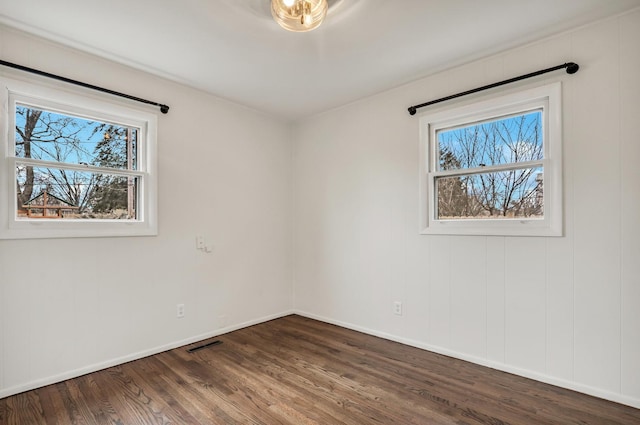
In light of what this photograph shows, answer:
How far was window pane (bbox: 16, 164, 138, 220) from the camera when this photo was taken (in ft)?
8.04

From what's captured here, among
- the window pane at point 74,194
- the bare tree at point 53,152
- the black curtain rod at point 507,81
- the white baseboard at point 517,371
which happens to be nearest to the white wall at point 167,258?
the window pane at point 74,194

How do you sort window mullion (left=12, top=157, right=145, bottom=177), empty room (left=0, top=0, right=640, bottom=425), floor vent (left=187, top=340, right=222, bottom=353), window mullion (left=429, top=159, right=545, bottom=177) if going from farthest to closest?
floor vent (left=187, top=340, right=222, bottom=353) → window mullion (left=429, top=159, right=545, bottom=177) → window mullion (left=12, top=157, right=145, bottom=177) → empty room (left=0, top=0, right=640, bottom=425)

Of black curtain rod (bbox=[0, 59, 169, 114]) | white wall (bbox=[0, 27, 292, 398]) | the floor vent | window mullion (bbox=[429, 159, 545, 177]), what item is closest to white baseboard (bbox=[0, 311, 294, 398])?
white wall (bbox=[0, 27, 292, 398])

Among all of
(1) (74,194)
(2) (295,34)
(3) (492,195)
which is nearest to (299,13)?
(2) (295,34)

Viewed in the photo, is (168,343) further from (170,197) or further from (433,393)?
(433,393)

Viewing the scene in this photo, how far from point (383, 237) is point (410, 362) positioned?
120cm

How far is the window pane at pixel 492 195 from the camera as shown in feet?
8.52

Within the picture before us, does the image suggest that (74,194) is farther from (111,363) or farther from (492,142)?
(492,142)

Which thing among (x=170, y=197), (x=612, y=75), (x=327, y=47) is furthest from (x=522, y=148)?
(x=170, y=197)

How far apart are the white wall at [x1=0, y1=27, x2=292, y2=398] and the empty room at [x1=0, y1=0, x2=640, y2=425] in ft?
0.06

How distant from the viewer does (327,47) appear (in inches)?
101

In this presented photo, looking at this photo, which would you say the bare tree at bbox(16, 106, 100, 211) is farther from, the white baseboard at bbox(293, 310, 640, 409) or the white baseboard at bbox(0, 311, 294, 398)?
the white baseboard at bbox(293, 310, 640, 409)

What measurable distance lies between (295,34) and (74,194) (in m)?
2.16

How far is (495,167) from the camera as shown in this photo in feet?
9.00
